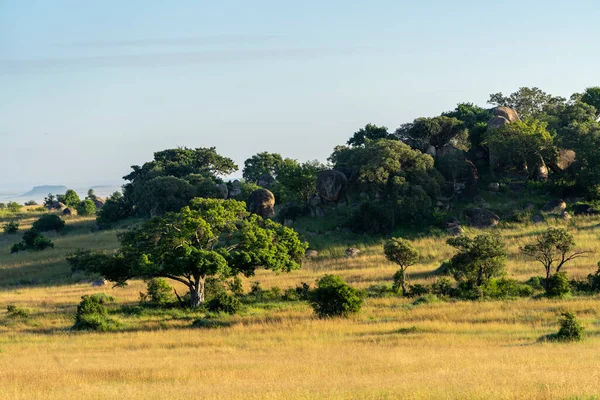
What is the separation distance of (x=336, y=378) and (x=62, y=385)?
324 inches

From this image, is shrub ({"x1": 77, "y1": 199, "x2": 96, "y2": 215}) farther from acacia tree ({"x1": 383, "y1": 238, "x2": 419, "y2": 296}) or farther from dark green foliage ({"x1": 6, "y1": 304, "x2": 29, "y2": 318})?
acacia tree ({"x1": 383, "y1": 238, "x2": 419, "y2": 296})

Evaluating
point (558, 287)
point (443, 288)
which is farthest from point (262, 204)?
point (558, 287)

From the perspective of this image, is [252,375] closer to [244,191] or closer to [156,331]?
[156,331]

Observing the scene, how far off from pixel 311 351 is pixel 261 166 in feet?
370

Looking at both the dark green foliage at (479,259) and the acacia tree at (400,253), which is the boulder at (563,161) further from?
the acacia tree at (400,253)

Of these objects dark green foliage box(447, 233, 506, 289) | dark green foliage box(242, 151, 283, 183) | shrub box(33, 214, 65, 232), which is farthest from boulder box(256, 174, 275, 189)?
dark green foliage box(447, 233, 506, 289)

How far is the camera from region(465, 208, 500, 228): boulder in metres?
61.1

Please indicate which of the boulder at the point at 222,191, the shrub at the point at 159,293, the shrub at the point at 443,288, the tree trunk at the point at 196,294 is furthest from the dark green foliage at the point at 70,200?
the shrub at the point at 443,288

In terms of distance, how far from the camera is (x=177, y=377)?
Result: 18.9 meters

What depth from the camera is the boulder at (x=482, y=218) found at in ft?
200

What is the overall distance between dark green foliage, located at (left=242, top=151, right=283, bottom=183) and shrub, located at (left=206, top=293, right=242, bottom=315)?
311 feet

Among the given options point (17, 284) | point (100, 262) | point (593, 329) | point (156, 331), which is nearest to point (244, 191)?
point (17, 284)

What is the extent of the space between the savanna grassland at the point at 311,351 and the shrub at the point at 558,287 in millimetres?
1370

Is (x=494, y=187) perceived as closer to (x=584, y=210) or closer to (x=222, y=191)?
(x=584, y=210)
